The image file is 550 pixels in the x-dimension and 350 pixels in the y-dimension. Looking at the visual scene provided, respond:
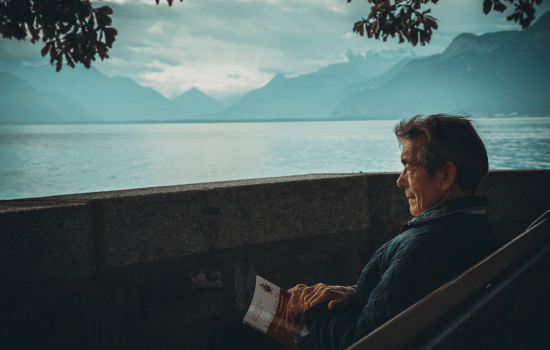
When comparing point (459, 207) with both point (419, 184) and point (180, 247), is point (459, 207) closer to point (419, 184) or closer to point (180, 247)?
point (419, 184)

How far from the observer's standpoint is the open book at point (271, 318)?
5.70 ft

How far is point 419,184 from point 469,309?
734mm

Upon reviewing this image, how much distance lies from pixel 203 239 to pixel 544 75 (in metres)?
140

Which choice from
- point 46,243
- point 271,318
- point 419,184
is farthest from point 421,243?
point 46,243

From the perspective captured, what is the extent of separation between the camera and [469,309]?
93 centimetres

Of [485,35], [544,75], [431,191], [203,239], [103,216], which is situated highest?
[485,35]

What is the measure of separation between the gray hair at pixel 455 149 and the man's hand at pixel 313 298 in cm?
61

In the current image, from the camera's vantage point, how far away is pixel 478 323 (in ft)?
3.43

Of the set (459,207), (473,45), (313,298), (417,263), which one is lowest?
(313,298)

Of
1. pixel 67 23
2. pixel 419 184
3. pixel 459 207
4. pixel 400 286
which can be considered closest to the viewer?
pixel 400 286

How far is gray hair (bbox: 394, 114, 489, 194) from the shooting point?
1496 mm

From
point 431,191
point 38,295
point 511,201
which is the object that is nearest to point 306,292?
point 431,191

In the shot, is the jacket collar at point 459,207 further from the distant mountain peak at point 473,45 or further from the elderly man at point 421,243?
the distant mountain peak at point 473,45

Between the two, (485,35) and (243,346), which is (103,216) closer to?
(243,346)
